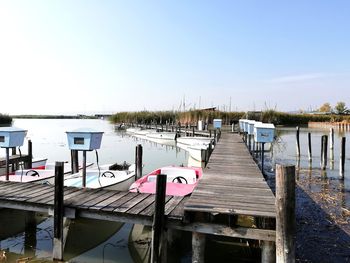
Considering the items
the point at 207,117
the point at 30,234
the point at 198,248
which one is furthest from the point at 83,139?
the point at 207,117

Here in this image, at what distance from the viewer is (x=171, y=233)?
754 cm

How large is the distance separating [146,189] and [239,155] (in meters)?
5.87

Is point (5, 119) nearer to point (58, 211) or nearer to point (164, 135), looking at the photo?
point (164, 135)

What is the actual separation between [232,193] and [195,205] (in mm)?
1291

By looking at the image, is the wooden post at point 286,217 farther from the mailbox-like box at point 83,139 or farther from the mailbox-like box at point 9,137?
the mailbox-like box at point 9,137

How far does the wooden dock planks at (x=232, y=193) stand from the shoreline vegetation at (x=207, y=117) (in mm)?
26004

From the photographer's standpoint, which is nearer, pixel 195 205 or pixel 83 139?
pixel 195 205

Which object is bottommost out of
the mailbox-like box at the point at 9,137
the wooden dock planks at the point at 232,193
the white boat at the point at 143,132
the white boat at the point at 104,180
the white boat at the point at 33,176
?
the white boat at the point at 104,180

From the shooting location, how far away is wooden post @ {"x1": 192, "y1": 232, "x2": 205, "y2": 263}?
5660 mm

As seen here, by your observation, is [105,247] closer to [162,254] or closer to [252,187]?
[162,254]

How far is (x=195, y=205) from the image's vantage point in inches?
232

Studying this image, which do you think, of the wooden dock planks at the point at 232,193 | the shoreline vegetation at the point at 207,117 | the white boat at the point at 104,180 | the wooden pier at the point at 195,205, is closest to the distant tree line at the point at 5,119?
the shoreline vegetation at the point at 207,117

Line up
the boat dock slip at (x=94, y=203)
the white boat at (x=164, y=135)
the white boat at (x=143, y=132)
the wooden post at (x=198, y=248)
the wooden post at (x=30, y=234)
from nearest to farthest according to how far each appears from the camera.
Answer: the wooden post at (x=198, y=248) → the boat dock slip at (x=94, y=203) → the wooden post at (x=30, y=234) → the white boat at (x=164, y=135) → the white boat at (x=143, y=132)

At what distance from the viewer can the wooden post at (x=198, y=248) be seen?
566 cm
